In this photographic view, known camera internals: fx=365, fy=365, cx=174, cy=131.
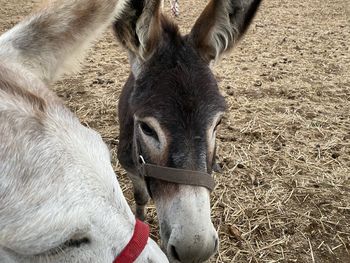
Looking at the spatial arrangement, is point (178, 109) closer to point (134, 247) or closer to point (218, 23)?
point (218, 23)

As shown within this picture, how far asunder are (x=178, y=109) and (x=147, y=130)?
270 millimetres

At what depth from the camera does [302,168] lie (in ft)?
13.8

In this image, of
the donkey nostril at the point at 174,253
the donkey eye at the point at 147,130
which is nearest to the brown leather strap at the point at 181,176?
the donkey eye at the point at 147,130

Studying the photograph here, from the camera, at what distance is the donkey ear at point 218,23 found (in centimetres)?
268

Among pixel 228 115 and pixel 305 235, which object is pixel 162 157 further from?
pixel 228 115

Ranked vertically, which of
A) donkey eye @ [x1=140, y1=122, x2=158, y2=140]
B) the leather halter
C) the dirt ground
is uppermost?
donkey eye @ [x1=140, y1=122, x2=158, y2=140]

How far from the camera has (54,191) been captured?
1.20m

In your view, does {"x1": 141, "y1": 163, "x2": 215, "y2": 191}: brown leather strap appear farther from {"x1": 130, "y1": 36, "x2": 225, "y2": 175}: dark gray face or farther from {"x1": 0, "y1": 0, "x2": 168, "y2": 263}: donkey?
{"x1": 0, "y1": 0, "x2": 168, "y2": 263}: donkey

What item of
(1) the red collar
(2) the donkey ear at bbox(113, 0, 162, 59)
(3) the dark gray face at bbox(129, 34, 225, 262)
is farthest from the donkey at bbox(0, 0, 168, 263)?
(2) the donkey ear at bbox(113, 0, 162, 59)

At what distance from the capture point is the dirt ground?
11.1ft

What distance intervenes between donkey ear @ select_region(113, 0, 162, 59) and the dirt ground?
2.32 feet

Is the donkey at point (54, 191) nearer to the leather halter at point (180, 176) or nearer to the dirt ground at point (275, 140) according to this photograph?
the leather halter at point (180, 176)

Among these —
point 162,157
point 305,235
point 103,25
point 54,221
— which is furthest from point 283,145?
point 54,221

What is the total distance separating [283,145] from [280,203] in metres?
1.06
